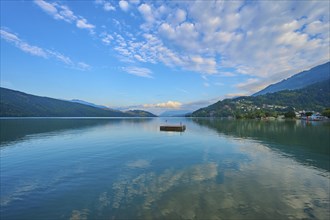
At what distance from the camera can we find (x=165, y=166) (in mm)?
34656

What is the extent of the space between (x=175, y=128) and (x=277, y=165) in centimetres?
8262

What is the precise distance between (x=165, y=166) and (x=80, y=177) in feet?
44.1

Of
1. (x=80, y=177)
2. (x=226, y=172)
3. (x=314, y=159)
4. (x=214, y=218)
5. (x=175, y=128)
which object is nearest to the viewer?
(x=214, y=218)

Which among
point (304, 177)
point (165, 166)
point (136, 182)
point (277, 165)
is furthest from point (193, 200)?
point (277, 165)

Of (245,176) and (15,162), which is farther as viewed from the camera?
(15,162)

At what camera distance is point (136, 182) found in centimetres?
2595

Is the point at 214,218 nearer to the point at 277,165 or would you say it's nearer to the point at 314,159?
the point at 277,165

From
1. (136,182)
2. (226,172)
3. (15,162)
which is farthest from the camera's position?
(15,162)

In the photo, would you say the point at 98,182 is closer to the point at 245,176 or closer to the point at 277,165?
the point at 245,176

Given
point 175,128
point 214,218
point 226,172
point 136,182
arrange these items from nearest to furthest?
point 214,218 < point 136,182 < point 226,172 < point 175,128

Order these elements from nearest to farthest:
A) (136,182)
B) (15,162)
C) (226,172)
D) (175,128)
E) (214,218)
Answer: (214,218), (136,182), (226,172), (15,162), (175,128)

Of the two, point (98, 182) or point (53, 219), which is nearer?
point (53, 219)

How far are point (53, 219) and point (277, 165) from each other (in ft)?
113

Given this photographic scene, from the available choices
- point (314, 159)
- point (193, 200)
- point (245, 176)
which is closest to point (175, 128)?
point (314, 159)
